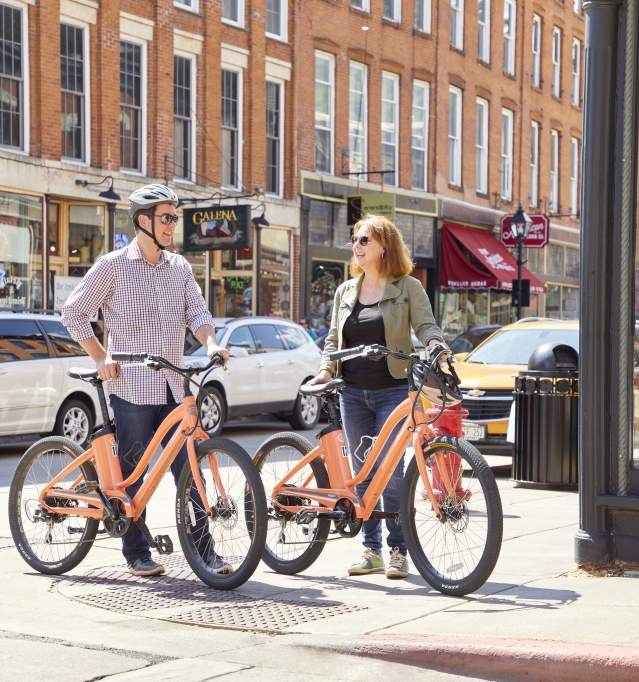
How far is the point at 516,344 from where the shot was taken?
15.0m

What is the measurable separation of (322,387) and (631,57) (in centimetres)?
241

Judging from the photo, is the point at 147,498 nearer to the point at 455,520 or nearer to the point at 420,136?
the point at 455,520

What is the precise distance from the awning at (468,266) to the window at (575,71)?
36.1 feet

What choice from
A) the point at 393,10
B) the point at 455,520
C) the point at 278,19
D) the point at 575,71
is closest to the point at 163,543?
the point at 455,520

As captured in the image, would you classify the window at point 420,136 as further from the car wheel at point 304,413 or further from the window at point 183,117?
the car wheel at point 304,413

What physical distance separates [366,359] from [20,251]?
16670 mm

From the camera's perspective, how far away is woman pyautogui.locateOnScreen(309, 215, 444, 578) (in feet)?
24.7

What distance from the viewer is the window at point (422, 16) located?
35.9 m

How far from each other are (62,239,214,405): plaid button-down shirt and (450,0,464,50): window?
31.3 metres

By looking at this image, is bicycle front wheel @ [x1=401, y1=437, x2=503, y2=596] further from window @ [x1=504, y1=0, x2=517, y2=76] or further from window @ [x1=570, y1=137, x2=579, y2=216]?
window @ [x1=570, y1=137, x2=579, y2=216]

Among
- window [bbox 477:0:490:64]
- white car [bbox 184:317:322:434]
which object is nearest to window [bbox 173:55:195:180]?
white car [bbox 184:317:322:434]

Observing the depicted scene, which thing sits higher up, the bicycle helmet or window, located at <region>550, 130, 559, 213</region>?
window, located at <region>550, 130, 559, 213</region>

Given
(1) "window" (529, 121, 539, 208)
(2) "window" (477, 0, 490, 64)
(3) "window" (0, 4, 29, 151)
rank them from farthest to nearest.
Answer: (1) "window" (529, 121, 539, 208) → (2) "window" (477, 0, 490, 64) → (3) "window" (0, 4, 29, 151)

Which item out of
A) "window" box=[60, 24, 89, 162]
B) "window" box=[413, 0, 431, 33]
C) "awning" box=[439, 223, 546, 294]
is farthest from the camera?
"awning" box=[439, 223, 546, 294]
